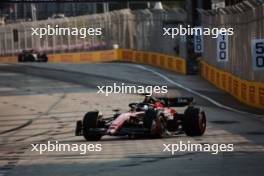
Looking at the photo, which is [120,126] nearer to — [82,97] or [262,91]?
[262,91]

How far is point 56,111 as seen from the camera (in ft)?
108

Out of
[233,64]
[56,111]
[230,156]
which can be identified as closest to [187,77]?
[233,64]

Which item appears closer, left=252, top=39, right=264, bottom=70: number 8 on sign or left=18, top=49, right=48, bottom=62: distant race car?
left=252, top=39, right=264, bottom=70: number 8 on sign

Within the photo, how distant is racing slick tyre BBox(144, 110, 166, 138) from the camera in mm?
21141

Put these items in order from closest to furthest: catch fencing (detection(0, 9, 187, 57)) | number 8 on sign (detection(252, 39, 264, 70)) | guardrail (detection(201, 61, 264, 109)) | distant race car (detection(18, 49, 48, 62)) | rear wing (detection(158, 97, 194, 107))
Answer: rear wing (detection(158, 97, 194, 107))
number 8 on sign (detection(252, 39, 264, 70))
guardrail (detection(201, 61, 264, 109))
catch fencing (detection(0, 9, 187, 57))
distant race car (detection(18, 49, 48, 62))

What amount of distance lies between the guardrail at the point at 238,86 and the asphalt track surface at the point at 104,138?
0.42 meters

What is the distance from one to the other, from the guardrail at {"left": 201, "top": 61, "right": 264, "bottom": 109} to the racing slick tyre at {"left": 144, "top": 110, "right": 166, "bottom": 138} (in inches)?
414

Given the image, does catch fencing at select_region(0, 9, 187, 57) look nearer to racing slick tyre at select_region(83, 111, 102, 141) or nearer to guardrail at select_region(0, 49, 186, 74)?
guardrail at select_region(0, 49, 186, 74)

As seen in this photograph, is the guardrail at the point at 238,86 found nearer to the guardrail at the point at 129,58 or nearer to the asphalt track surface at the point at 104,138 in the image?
the asphalt track surface at the point at 104,138

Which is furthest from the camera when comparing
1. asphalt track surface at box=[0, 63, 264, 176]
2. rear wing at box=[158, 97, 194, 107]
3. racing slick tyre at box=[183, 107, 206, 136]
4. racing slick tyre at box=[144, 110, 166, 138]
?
rear wing at box=[158, 97, 194, 107]

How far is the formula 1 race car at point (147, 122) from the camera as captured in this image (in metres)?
21.4

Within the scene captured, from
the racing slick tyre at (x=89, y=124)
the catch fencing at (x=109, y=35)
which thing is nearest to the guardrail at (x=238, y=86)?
the catch fencing at (x=109, y=35)

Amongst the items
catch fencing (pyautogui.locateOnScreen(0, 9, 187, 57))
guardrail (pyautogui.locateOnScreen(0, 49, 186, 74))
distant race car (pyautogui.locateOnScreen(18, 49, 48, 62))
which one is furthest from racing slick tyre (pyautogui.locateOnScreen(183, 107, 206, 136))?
distant race car (pyautogui.locateOnScreen(18, 49, 48, 62))

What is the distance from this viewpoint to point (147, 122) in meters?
21.2
